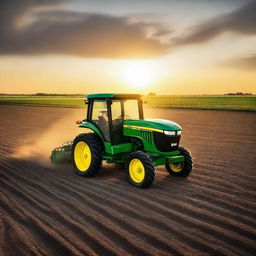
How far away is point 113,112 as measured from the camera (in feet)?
22.5

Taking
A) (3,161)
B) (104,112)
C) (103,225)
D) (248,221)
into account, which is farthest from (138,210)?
(3,161)

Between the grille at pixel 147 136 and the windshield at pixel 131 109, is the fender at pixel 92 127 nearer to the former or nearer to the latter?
the windshield at pixel 131 109

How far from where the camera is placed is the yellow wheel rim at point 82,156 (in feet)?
24.1

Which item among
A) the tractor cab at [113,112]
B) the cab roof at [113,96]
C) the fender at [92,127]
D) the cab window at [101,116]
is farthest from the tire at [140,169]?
the cab roof at [113,96]

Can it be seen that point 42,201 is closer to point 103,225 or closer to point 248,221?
point 103,225

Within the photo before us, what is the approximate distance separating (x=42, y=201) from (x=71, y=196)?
1.90ft

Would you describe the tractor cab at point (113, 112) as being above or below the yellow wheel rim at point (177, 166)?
above

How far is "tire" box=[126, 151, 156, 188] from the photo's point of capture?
19.2 ft

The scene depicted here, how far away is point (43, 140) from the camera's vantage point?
43.2 ft

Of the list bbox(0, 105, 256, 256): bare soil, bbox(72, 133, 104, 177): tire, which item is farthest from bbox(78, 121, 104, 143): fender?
bbox(0, 105, 256, 256): bare soil

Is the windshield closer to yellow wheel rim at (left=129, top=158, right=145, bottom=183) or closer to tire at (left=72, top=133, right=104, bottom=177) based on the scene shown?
tire at (left=72, top=133, right=104, bottom=177)

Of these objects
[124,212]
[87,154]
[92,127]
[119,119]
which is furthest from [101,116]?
[124,212]

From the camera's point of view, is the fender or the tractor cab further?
the fender

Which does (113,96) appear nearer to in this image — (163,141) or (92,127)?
(92,127)
